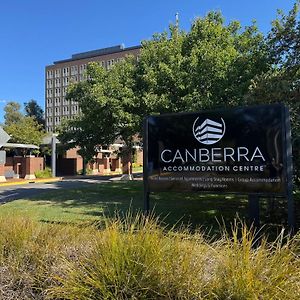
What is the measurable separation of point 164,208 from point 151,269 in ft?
27.8

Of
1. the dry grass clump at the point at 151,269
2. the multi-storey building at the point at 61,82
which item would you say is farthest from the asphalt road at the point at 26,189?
the multi-storey building at the point at 61,82

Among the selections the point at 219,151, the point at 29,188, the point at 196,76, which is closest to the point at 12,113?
the point at 29,188

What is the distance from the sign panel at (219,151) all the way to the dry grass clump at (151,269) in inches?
119

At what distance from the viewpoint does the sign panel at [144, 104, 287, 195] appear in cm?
686

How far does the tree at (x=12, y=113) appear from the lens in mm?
93500

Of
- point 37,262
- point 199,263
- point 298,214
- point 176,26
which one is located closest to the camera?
point 199,263

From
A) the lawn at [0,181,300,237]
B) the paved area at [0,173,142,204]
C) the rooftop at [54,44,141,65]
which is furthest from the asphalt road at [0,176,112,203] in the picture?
the rooftop at [54,44,141,65]

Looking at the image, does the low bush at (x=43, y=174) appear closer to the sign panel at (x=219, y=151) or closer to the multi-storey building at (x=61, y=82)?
the sign panel at (x=219, y=151)

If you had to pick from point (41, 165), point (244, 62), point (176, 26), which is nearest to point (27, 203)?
point (244, 62)

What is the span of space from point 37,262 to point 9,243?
70 cm

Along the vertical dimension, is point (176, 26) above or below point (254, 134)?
above

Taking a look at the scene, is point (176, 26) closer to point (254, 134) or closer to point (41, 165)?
point (254, 134)

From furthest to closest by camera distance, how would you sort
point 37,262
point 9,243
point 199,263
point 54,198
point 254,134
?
point 54,198, point 254,134, point 9,243, point 37,262, point 199,263

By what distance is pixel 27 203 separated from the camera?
14.4 meters
